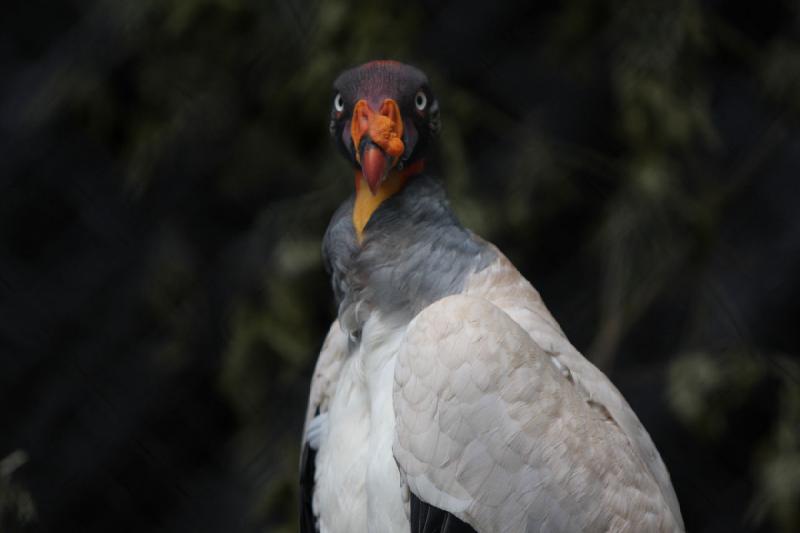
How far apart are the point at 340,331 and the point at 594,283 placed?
87 cm

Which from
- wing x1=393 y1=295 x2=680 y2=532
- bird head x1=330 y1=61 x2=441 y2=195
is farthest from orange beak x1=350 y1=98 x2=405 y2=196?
wing x1=393 y1=295 x2=680 y2=532

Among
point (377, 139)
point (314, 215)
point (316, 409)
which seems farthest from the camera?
point (314, 215)

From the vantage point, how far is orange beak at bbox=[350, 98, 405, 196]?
1.31 metres

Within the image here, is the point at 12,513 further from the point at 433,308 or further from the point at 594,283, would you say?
the point at 594,283

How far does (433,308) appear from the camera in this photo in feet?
4.14

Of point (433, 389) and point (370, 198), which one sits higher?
point (370, 198)

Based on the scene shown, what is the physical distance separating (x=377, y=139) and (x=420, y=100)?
0.12 metres

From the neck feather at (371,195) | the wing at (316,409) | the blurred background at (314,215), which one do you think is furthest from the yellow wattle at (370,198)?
the blurred background at (314,215)

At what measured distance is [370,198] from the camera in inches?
56.3

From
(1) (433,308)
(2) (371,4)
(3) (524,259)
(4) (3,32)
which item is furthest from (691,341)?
(4) (3,32)

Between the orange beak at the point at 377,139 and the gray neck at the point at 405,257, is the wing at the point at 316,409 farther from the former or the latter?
the orange beak at the point at 377,139

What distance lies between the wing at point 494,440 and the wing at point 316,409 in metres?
0.28

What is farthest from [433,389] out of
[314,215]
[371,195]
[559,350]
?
[314,215]

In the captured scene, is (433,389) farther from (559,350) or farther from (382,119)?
(382,119)
